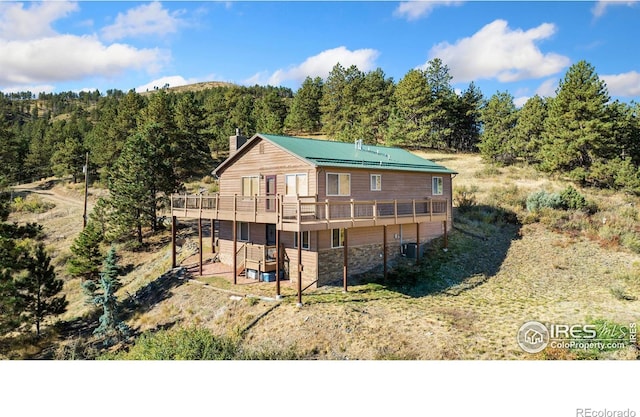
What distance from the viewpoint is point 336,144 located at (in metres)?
21.5

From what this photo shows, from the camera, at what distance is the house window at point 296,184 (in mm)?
17675

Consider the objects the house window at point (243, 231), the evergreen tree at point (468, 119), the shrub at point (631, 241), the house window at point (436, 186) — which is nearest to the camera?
the shrub at point (631, 241)

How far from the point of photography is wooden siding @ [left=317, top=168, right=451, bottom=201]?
1749cm

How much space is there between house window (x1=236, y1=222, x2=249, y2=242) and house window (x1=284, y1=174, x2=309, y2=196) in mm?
4090

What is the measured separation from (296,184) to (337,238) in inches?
120

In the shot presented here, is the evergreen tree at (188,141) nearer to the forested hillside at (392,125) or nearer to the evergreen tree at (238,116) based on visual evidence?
the forested hillside at (392,125)

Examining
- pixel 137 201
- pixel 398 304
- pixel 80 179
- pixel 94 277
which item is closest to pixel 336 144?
pixel 398 304

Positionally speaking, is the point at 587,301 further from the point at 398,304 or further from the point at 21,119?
the point at 21,119

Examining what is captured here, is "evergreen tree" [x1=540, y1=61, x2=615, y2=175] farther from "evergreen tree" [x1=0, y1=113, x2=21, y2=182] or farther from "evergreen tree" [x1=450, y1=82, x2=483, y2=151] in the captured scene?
"evergreen tree" [x1=0, y1=113, x2=21, y2=182]

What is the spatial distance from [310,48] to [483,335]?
521 inches

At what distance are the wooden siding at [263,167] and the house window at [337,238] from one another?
2250 millimetres

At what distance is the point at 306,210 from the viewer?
1634 cm

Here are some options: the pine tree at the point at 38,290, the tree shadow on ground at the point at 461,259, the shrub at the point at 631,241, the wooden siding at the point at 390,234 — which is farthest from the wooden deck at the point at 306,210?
the shrub at the point at 631,241
